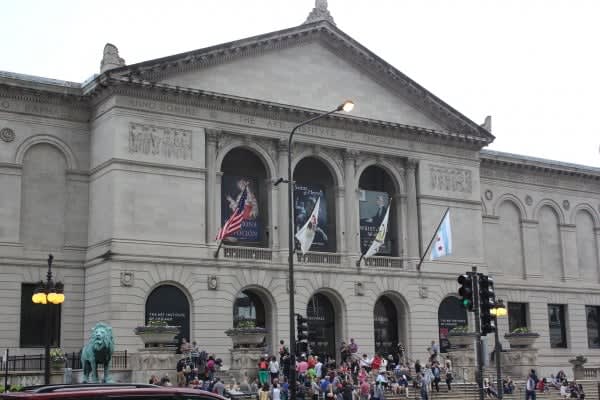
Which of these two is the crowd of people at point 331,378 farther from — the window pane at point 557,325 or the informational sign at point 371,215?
the window pane at point 557,325

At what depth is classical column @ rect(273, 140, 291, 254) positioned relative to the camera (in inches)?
1892

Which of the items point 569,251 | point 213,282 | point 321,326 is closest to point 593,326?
point 569,251

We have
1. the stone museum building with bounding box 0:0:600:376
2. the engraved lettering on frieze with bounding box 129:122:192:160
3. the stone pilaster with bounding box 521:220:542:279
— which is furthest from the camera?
the stone pilaster with bounding box 521:220:542:279

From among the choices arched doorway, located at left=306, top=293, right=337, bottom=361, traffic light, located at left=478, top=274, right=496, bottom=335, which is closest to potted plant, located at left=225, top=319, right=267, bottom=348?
arched doorway, located at left=306, top=293, right=337, bottom=361

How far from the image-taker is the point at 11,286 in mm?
42812

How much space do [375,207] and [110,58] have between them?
56.1 ft

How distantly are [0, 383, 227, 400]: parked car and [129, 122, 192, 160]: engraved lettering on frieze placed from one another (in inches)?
1253

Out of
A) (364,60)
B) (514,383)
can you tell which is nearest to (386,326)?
(514,383)

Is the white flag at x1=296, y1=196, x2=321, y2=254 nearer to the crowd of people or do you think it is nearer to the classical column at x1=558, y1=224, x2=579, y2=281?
the crowd of people

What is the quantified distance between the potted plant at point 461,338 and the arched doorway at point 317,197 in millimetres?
7939

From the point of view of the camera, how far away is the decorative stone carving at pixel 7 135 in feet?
143

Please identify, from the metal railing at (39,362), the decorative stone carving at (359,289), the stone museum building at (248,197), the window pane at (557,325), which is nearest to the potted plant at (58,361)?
the metal railing at (39,362)

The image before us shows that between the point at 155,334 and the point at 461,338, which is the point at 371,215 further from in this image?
the point at 155,334

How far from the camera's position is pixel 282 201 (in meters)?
48.5
